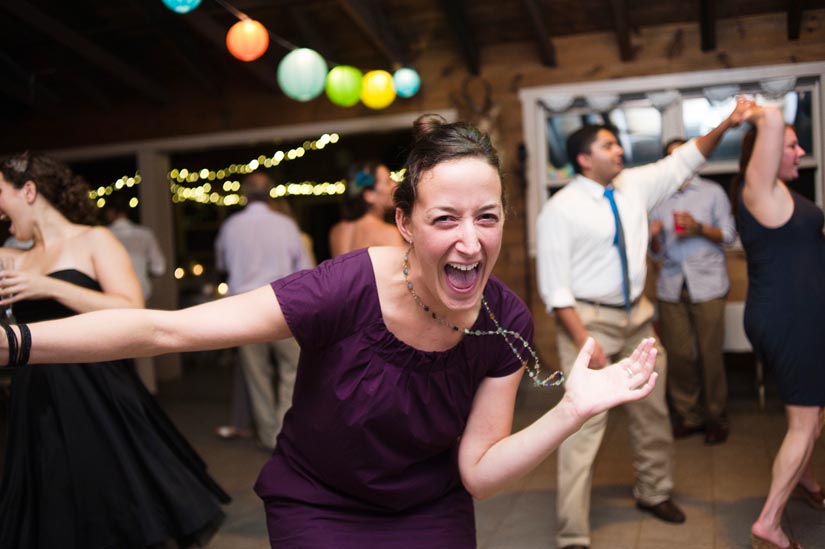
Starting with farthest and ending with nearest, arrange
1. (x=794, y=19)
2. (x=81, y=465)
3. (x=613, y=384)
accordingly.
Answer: (x=794, y=19)
(x=81, y=465)
(x=613, y=384)

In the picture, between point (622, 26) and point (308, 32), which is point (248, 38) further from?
point (622, 26)

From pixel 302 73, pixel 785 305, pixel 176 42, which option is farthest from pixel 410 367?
pixel 176 42

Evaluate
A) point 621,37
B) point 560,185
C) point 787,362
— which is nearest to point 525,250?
point 560,185

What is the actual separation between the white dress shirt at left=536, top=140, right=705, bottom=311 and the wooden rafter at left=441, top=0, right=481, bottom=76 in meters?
2.89

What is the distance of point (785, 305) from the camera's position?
9.77ft

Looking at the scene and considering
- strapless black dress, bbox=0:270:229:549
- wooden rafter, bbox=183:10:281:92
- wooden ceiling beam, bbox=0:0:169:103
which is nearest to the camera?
strapless black dress, bbox=0:270:229:549

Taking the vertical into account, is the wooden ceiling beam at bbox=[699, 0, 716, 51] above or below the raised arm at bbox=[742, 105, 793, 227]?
above

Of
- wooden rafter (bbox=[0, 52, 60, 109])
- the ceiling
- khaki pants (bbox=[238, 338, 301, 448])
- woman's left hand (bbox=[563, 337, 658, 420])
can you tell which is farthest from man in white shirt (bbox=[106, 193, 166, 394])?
woman's left hand (bbox=[563, 337, 658, 420])

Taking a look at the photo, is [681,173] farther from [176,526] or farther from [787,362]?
[176,526]

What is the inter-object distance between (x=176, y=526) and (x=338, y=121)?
14.6 ft

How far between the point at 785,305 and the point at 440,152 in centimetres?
193

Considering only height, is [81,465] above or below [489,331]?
below

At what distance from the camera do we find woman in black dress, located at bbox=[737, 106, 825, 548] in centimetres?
292

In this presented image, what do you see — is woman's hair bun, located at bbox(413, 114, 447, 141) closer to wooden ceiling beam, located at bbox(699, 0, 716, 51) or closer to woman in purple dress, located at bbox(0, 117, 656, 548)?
woman in purple dress, located at bbox(0, 117, 656, 548)
